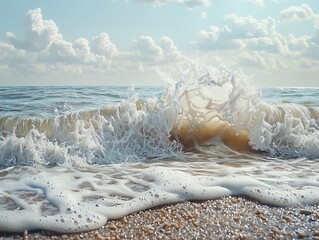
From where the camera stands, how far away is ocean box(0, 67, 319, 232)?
3.50 meters

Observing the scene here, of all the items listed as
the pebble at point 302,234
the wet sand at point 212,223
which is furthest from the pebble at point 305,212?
the pebble at point 302,234

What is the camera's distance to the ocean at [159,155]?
350cm

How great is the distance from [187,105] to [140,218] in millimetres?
3972

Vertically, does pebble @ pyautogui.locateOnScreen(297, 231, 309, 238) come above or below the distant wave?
below

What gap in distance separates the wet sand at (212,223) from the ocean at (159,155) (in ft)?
0.37

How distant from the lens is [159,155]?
598 cm

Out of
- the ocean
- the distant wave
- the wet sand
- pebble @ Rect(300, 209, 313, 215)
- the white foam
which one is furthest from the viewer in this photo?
the distant wave

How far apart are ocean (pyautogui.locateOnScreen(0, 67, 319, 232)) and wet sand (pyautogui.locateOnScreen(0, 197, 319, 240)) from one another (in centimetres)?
11

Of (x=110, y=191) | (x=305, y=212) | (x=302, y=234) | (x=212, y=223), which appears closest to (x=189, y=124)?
(x=110, y=191)

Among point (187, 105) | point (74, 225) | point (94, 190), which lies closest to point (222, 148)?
point (187, 105)

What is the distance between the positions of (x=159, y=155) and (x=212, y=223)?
298 centimetres

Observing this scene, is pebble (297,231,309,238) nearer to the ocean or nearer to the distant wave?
the ocean

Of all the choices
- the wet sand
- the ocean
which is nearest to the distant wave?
the ocean

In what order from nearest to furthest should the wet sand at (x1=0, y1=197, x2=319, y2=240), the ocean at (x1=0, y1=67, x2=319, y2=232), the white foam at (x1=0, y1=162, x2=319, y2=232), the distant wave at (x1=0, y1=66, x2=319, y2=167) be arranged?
the wet sand at (x1=0, y1=197, x2=319, y2=240)
the white foam at (x1=0, y1=162, x2=319, y2=232)
the ocean at (x1=0, y1=67, x2=319, y2=232)
the distant wave at (x1=0, y1=66, x2=319, y2=167)
